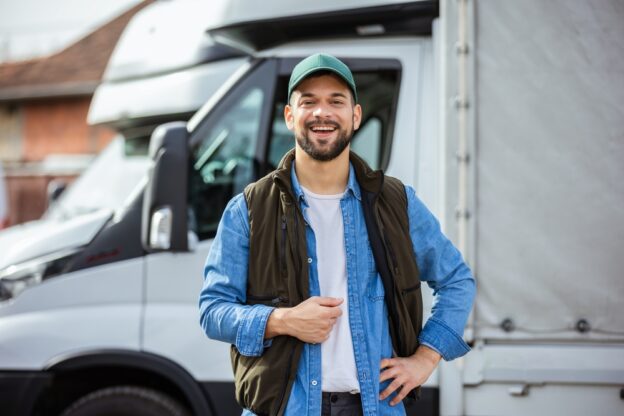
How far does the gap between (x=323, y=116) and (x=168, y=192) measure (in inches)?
49.8

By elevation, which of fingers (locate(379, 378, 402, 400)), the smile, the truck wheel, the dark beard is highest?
the smile

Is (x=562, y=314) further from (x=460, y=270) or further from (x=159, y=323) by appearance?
(x=159, y=323)

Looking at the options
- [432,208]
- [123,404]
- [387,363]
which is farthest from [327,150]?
[123,404]

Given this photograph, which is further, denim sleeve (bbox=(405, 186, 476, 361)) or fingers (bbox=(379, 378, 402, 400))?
denim sleeve (bbox=(405, 186, 476, 361))

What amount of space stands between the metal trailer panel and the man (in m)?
0.81

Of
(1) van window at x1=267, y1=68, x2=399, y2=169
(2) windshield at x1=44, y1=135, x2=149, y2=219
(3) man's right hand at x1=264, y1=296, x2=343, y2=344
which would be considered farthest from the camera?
(2) windshield at x1=44, y1=135, x2=149, y2=219

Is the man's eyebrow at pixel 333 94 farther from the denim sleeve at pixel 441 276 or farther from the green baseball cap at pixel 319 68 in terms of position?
the denim sleeve at pixel 441 276

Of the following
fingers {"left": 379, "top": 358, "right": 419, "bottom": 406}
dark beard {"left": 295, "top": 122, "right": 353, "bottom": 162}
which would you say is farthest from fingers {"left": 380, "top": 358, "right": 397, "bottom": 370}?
dark beard {"left": 295, "top": 122, "right": 353, "bottom": 162}

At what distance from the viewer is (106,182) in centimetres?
472

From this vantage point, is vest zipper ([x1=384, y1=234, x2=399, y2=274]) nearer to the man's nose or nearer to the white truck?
the man's nose

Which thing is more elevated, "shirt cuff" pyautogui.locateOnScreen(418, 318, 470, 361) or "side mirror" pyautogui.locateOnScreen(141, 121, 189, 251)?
"side mirror" pyautogui.locateOnScreen(141, 121, 189, 251)

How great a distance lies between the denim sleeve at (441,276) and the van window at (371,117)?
3.90ft

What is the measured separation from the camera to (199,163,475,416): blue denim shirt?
1.88 metres

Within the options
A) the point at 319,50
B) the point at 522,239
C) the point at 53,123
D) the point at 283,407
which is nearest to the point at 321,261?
the point at 283,407
